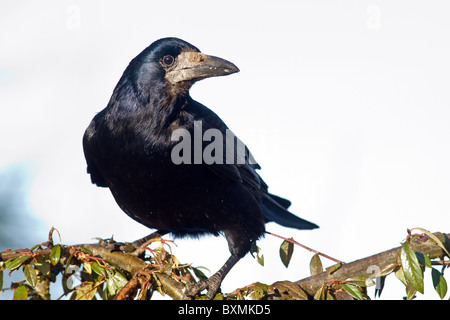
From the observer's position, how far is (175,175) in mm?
3918

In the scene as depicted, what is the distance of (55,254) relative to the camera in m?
2.62

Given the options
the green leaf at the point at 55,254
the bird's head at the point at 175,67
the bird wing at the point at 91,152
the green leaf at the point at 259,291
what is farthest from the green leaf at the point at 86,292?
the bird's head at the point at 175,67

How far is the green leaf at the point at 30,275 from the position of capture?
2.52 meters

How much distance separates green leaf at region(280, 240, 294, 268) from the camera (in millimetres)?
2990

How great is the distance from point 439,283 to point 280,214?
271 cm

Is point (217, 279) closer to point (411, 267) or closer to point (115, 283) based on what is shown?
point (115, 283)

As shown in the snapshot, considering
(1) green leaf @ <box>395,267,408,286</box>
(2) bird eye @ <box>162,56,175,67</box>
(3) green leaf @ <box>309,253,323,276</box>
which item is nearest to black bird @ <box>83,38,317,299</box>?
(2) bird eye @ <box>162,56,175,67</box>

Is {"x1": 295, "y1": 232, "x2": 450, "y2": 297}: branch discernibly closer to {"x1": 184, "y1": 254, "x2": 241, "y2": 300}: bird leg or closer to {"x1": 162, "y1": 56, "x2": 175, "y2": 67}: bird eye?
{"x1": 184, "y1": 254, "x2": 241, "y2": 300}: bird leg

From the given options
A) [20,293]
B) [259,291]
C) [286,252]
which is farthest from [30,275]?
[286,252]

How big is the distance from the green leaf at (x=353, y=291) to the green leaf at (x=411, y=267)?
0.65ft
